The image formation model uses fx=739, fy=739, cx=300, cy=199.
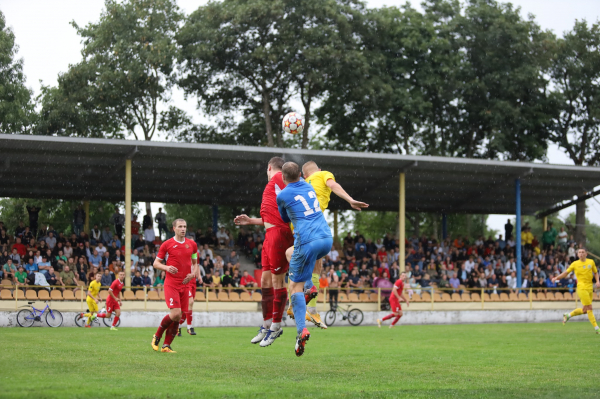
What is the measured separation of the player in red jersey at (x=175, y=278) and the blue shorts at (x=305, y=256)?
392cm

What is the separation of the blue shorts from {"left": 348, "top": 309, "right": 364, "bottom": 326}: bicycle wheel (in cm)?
1883

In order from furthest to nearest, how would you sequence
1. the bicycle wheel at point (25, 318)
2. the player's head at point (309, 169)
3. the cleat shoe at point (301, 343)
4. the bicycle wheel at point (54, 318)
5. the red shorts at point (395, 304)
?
the red shorts at point (395, 304)
the bicycle wheel at point (54, 318)
the bicycle wheel at point (25, 318)
the player's head at point (309, 169)
the cleat shoe at point (301, 343)

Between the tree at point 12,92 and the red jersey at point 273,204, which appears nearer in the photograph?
the red jersey at point 273,204

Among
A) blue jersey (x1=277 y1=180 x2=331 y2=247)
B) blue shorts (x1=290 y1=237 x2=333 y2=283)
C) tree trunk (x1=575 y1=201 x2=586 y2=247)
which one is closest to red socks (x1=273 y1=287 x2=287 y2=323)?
blue shorts (x1=290 y1=237 x2=333 y2=283)

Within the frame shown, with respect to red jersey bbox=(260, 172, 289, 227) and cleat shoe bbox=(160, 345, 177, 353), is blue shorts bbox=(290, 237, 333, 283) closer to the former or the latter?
red jersey bbox=(260, 172, 289, 227)

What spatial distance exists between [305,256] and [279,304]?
3.92 feet

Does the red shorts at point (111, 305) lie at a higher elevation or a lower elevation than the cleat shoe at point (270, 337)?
lower

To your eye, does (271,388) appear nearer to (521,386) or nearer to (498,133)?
(521,386)

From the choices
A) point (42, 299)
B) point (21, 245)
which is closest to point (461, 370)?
point (42, 299)

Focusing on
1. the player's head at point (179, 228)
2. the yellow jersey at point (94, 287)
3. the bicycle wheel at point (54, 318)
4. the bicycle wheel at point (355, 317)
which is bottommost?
the bicycle wheel at point (355, 317)

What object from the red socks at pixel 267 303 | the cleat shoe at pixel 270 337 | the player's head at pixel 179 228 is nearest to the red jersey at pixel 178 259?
the player's head at pixel 179 228

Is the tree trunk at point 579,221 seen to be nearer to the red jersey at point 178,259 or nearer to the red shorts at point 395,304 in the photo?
the red shorts at point 395,304

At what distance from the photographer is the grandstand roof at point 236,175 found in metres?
26.1

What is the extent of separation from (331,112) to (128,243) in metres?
19.7
